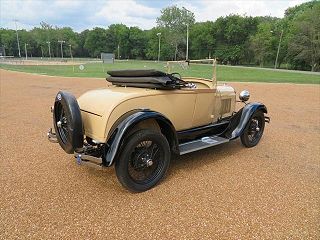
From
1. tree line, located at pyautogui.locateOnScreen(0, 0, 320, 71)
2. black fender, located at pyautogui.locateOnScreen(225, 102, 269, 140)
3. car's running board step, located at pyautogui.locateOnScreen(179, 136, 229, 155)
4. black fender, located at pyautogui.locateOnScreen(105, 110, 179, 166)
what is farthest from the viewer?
tree line, located at pyautogui.locateOnScreen(0, 0, 320, 71)

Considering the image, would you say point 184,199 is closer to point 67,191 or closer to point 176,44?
point 67,191

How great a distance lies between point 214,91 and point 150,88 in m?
1.26

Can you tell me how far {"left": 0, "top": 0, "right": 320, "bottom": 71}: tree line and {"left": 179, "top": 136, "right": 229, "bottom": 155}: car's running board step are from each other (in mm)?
18278

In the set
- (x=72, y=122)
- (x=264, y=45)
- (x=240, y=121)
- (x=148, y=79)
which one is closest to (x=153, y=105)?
(x=148, y=79)

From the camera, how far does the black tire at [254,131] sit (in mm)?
5020

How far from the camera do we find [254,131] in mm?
5215

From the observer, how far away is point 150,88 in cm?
374

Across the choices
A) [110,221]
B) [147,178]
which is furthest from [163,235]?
[147,178]

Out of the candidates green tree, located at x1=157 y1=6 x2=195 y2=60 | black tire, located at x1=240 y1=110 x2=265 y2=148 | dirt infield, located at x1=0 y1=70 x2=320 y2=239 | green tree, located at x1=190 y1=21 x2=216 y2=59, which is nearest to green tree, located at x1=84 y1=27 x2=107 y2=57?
green tree, located at x1=157 y1=6 x2=195 y2=60

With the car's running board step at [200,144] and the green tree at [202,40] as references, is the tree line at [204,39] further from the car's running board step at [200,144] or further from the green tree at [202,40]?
the car's running board step at [200,144]

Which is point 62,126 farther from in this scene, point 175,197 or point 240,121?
point 240,121

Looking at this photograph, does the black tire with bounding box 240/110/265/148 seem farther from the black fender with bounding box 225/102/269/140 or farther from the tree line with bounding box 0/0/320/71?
the tree line with bounding box 0/0/320/71

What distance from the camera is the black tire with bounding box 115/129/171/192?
3178mm

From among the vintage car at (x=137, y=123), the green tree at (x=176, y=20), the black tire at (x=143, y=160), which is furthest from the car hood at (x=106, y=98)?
the green tree at (x=176, y=20)
